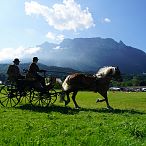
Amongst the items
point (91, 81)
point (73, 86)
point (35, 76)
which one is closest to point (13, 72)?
point (35, 76)

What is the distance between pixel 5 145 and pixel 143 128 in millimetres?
4516

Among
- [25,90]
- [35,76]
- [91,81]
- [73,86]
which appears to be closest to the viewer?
[35,76]

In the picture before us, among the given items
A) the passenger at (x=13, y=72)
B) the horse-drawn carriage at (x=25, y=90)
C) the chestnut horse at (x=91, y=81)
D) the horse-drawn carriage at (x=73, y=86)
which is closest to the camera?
the passenger at (x=13, y=72)

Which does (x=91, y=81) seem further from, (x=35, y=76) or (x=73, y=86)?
(x=35, y=76)

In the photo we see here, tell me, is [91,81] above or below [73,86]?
above

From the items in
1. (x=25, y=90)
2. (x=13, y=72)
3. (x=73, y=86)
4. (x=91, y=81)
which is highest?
(x=13, y=72)

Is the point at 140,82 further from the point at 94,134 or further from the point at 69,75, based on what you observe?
the point at 94,134

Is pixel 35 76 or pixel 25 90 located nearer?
pixel 35 76

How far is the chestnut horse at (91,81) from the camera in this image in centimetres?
2341

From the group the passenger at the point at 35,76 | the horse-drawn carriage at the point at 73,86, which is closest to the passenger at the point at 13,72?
the horse-drawn carriage at the point at 73,86

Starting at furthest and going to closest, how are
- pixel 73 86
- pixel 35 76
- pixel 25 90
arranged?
pixel 73 86 < pixel 25 90 < pixel 35 76

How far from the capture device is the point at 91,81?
77.3ft

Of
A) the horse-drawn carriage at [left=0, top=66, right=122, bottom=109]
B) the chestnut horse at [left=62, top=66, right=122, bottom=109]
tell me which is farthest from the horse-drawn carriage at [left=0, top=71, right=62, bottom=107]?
the chestnut horse at [left=62, top=66, right=122, bottom=109]

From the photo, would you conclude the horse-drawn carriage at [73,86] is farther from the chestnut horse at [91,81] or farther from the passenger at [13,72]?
the passenger at [13,72]
